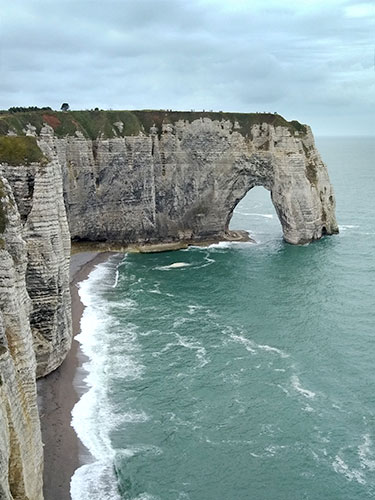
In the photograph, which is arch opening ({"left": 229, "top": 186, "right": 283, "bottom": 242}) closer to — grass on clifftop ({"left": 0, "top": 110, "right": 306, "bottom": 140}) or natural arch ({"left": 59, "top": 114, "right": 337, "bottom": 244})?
natural arch ({"left": 59, "top": 114, "right": 337, "bottom": 244})

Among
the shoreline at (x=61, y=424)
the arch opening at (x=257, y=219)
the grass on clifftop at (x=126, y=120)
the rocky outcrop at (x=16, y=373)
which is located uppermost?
the grass on clifftop at (x=126, y=120)

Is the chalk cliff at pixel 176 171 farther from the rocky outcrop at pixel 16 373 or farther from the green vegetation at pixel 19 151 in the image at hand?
the rocky outcrop at pixel 16 373

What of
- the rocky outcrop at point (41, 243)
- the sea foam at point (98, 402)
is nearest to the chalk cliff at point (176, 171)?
the sea foam at point (98, 402)

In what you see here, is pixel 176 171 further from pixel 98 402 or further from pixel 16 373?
pixel 16 373

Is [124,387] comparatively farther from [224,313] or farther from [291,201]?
[291,201]

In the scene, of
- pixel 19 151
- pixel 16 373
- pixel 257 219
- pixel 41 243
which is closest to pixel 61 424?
pixel 41 243

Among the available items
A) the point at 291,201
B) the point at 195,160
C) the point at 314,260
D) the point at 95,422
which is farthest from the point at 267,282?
the point at 95,422
